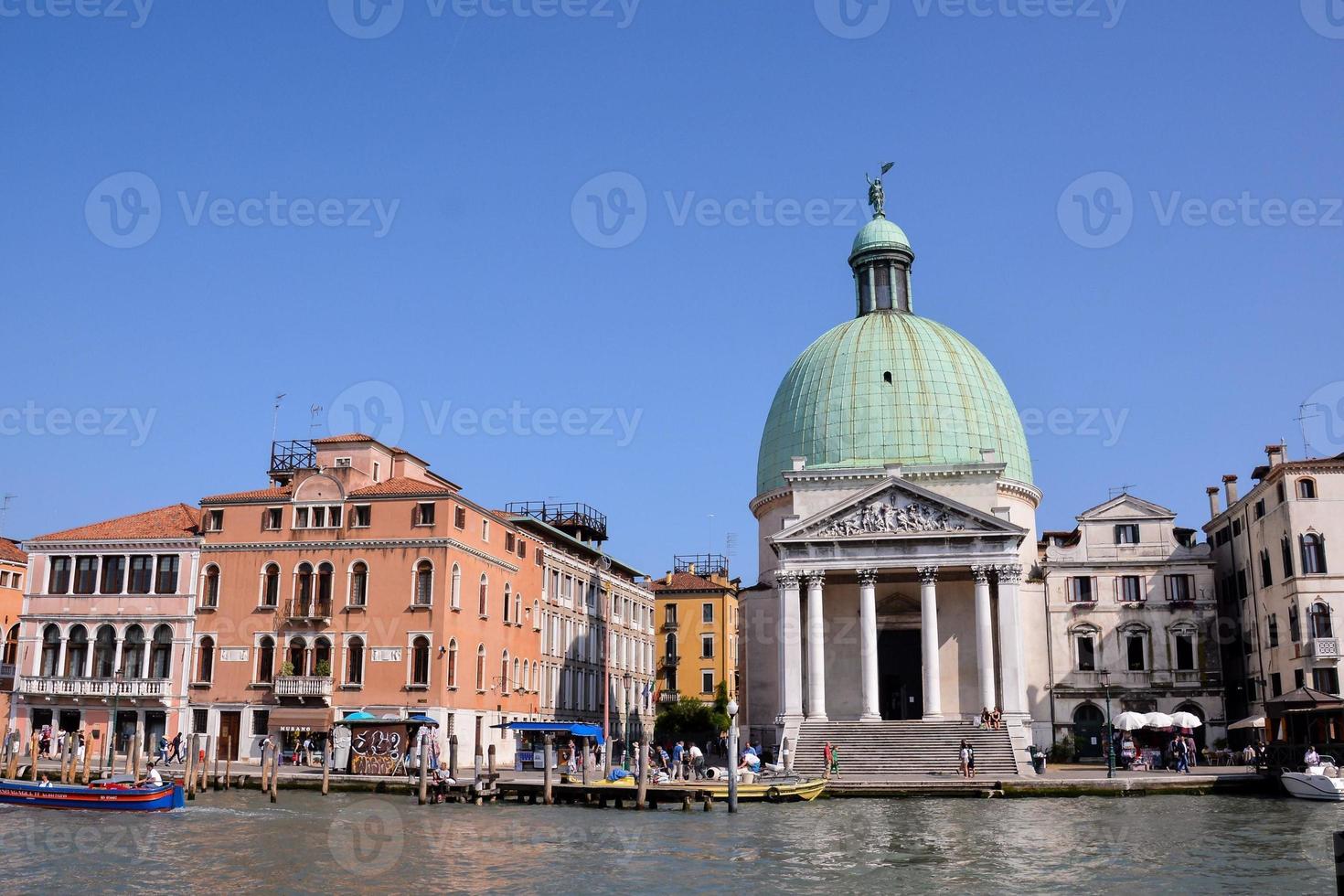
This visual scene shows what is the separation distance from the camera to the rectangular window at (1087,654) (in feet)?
173

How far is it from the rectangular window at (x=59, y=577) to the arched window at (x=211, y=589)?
5.90 meters

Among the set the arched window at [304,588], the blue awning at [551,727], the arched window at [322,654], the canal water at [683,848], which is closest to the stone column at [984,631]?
the canal water at [683,848]

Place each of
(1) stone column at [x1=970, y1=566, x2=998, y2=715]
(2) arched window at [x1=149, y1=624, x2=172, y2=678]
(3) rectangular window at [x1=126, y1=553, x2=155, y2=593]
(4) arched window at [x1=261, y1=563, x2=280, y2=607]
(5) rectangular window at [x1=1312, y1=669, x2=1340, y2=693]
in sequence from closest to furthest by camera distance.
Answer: (5) rectangular window at [x1=1312, y1=669, x2=1340, y2=693]
(1) stone column at [x1=970, y1=566, x2=998, y2=715]
(4) arched window at [x1=261, y1=563, x2=280, y2=607]
(2) arched window at [x1=149, y1=624, x2=172, y2=678]
(3) rectangular window at [x1=126, y1=553, x2=155, y2=593]

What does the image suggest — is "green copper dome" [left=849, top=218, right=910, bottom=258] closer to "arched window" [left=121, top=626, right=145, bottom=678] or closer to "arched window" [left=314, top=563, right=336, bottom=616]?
"arched window" [left=314, top=563, right=336, bottom=616]

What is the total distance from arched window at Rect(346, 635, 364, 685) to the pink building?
6585mm

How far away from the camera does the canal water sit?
71.4 ft

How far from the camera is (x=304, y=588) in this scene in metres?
48.1

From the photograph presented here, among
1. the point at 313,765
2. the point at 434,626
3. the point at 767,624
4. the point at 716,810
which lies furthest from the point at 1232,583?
the point at 313,765

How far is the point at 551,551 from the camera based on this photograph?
58188mm

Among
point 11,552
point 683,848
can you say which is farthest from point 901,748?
point 11,552

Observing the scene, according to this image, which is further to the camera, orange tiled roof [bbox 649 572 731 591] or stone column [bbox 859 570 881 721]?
orange tiled roof [bbox 649 572 731 591]

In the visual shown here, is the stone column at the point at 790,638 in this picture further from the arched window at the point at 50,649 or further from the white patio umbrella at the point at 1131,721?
the arched window at the point at 50,649

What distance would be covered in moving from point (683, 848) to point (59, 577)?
34325mm

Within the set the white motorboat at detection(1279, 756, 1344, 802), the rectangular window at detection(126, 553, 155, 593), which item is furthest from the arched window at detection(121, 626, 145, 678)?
the white motorboat at detection(1279, 756, 1344, 802)
